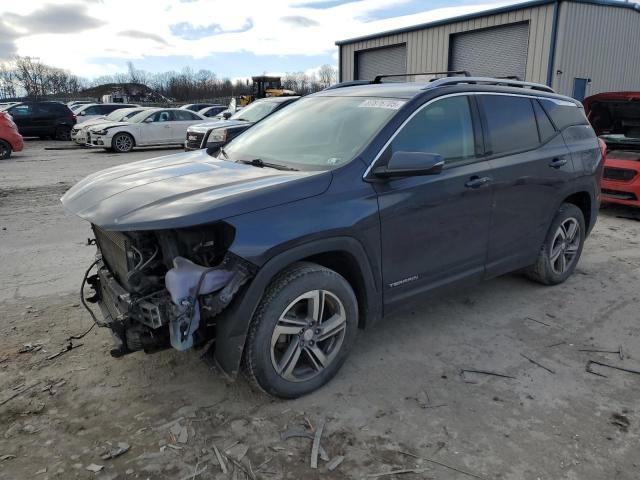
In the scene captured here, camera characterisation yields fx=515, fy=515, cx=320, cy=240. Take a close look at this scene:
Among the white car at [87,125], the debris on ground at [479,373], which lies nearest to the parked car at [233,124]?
the white car at [87,125]

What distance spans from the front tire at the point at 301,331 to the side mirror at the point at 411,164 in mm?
721

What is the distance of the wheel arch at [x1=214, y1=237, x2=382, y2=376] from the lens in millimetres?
2715

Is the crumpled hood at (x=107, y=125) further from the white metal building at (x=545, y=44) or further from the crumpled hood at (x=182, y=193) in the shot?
the crumpled hood at (x=182, y=193)

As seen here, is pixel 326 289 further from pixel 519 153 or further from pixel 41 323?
pixel 41 323

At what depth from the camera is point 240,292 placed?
2717 millimetres

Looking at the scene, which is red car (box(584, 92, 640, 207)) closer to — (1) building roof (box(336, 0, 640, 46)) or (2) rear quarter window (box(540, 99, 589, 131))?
(2) rear quarter window (box(540, 99, 589, 131))

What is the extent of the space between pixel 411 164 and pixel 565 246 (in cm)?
261

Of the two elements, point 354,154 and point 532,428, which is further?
point 354,154

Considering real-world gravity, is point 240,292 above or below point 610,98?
below

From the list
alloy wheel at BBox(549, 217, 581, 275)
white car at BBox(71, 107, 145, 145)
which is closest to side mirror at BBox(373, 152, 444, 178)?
alloy wheel at BBox(549, 217, 581, 275)

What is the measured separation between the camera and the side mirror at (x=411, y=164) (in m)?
3.06

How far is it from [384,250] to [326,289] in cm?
48

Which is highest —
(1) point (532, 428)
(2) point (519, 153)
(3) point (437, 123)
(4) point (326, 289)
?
(3) point (437, 123)

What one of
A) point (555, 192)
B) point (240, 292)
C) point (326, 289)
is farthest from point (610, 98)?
point (240, 292)
